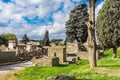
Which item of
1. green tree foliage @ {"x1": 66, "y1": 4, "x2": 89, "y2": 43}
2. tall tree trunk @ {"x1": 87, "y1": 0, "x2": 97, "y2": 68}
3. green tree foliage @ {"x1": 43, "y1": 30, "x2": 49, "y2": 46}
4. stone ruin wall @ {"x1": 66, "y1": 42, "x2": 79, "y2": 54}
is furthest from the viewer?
green tree foliage @ {"x1": 43, "y1": 30, "x2": 49, "y2": 46}

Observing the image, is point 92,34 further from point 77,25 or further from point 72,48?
point 77,25

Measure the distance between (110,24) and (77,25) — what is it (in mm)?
34733

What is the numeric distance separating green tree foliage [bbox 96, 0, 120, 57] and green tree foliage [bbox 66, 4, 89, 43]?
31.1m

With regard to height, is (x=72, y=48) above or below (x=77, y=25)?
below

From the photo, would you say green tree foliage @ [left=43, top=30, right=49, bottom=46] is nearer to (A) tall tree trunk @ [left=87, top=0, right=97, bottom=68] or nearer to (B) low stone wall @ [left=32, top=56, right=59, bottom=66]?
(B) low stone wall @ [left=32, top=56, right=59, bottom=66]

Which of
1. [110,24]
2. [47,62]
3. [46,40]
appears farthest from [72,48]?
[46,40]

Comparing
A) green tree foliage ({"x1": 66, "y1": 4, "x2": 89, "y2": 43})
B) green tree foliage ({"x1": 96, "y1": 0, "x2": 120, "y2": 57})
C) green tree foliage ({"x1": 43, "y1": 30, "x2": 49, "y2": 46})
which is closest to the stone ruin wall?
green tree foliage ({"x1": 66, "y1": 4, "x2": 89, "y2": 43})

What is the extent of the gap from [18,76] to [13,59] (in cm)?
1922

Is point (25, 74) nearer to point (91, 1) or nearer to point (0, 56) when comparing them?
point (91, 1)

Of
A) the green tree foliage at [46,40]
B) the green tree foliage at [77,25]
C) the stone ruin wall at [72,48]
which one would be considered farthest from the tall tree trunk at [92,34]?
the green tree foliage at [46,40]

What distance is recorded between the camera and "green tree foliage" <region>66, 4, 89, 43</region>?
74.9 m

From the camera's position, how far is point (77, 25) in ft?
250

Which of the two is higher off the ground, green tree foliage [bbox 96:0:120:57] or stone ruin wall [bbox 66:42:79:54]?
green tree foliage [bbox 96:0:120:57]

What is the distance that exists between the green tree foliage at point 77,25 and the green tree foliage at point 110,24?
102 ft
